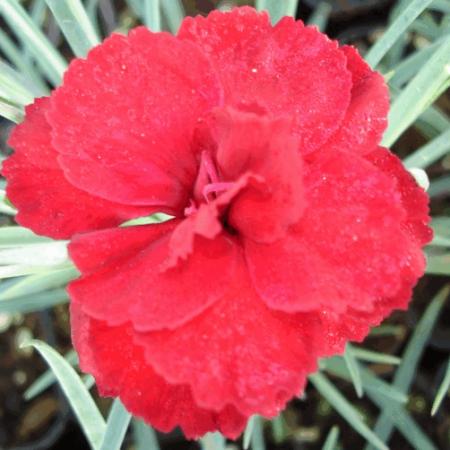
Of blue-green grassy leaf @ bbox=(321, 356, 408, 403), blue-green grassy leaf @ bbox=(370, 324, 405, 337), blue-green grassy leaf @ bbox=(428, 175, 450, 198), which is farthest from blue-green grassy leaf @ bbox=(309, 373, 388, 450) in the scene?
blue-green grassy leaf @ bbox=(428, 175, 450, 198)

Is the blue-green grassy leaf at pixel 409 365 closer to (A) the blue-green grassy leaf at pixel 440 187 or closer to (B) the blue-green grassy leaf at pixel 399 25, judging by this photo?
(A) the blue-green grassy leaf at pixel 440 187

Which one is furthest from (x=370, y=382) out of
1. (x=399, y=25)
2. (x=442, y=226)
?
(x=399, y=25)

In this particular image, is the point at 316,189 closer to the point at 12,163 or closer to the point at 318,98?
the point at 318,98

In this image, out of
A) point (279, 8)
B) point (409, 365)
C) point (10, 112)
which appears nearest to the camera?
point (10, 112)

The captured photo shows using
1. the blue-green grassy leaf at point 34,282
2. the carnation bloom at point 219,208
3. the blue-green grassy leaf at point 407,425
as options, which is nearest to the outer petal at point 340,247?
the carnation bloom at point 219,208

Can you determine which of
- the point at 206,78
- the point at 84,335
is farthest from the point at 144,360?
the point at 206,78

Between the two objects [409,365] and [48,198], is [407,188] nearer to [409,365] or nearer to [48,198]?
[48,198]
